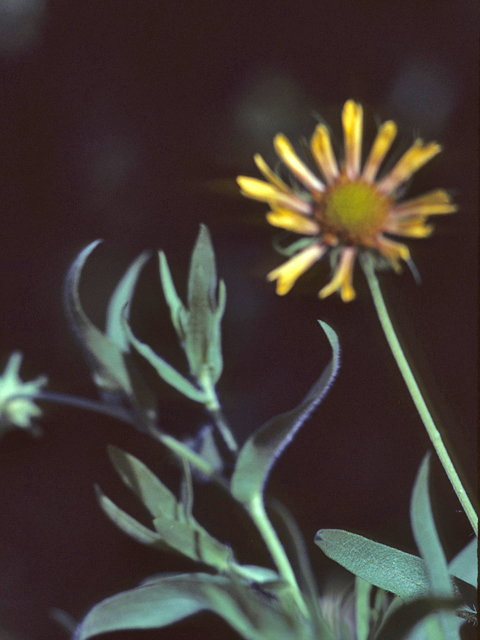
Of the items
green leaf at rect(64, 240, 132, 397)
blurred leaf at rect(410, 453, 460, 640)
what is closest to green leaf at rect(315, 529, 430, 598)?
Answer: blurred leaf at rect(410, 453, 460, 640)

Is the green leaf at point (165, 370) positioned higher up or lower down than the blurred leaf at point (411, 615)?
higher up

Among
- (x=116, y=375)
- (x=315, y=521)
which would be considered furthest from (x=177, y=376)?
(x=315, y=521)

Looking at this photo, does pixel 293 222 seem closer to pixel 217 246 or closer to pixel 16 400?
pixel 217 246

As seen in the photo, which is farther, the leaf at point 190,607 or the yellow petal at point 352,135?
the yellow petal at point 352,135

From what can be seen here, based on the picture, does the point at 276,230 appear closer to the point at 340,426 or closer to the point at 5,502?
the point at 340,426

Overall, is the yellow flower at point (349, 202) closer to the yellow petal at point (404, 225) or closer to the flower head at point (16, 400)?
the yellow petal at point (404, 225)

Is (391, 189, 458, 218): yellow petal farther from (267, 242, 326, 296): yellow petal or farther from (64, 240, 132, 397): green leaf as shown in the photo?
(64, 240, 132, 397): green leaf

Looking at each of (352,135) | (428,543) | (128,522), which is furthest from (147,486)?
(352,135)

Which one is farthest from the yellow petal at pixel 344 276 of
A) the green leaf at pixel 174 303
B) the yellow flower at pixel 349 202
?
the green leaf at pixel 174 303
